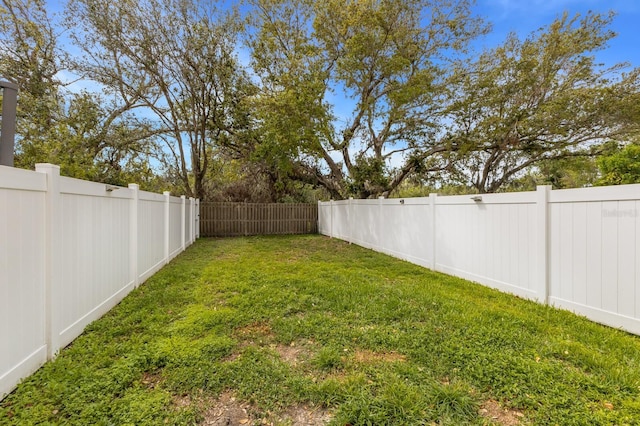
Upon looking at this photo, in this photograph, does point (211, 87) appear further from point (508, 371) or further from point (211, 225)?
point (508, 371)

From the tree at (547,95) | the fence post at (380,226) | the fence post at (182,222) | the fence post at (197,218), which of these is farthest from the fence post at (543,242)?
the fence post at (197,218)

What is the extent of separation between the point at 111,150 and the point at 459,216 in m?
11.3

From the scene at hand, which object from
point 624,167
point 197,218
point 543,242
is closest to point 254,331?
point 543,242

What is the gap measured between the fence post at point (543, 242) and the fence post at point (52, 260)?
16.1 feet

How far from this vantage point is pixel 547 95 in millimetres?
9781

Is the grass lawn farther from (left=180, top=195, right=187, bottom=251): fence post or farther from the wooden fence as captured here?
the wooden fence

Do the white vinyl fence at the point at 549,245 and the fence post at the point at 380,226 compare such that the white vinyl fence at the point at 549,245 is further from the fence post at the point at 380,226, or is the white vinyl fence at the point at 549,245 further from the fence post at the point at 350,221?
the fence post at the point at 350,221

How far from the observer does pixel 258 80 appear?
10852 mm

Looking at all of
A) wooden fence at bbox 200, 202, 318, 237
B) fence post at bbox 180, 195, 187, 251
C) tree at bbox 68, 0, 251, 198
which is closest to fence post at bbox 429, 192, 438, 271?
fence post at bbox 180, 195, 187, 251

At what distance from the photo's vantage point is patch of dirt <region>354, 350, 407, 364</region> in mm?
2350

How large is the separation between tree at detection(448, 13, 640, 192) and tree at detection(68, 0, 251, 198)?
787 centimetres

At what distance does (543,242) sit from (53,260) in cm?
491

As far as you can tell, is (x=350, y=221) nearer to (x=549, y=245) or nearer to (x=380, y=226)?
(x=380, y=226)

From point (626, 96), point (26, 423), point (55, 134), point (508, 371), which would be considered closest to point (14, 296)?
point (26, 423)
